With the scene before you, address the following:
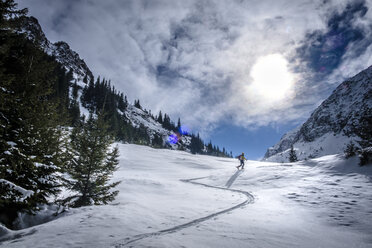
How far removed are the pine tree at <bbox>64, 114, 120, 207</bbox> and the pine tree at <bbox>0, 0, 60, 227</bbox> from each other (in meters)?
1.67

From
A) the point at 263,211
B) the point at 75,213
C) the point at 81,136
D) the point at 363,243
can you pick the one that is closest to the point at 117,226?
the point at 75,213

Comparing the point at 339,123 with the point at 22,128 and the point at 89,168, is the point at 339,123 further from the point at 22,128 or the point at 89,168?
the point at 22,128

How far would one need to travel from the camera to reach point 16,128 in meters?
6.14

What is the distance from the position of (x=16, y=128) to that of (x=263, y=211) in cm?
994

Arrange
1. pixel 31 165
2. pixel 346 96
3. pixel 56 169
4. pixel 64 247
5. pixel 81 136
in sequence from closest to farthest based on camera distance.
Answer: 1. pixel 64 247
2. pixel 31 165
3. pixel 56 169
4. pixel 81 136
5. pixel 346 96

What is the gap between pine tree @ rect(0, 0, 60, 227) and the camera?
524 centimetres

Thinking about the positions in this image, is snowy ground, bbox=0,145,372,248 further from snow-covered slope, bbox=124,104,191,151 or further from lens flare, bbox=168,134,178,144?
lens flare, bbox=168,134,178,144

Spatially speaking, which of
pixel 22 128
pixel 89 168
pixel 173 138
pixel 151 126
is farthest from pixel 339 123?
pixel 22 128

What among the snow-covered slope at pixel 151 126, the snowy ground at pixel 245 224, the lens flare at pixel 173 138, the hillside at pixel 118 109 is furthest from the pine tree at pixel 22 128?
Result: the lens flare at pixel 173 138

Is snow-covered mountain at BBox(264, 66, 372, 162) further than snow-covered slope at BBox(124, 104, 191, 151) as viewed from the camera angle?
Yes

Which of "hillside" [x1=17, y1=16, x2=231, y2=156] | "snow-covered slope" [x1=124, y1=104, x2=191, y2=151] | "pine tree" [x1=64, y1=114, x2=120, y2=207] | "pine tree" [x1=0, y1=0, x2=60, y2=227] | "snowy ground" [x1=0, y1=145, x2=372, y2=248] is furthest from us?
"snow-covered slope" [x1=124, y1=104, x2=191, y2=151]

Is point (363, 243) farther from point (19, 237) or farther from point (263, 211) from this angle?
point (19, 237)

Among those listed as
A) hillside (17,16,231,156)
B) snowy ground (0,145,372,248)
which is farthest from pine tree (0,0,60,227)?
hillside (17,16,231,156)

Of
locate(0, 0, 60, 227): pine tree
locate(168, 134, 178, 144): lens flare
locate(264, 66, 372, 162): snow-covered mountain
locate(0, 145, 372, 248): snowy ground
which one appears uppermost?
locate(264, 66, 372, 162): snow-covered mountain
